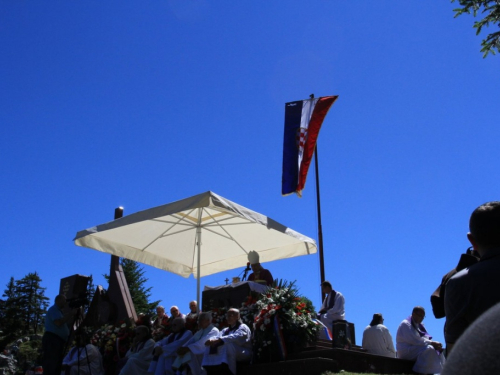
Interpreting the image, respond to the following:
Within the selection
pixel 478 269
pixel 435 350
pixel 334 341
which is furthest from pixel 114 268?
pixel 478 269

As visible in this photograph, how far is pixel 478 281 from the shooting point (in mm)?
2916

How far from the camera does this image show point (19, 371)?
18.5 m

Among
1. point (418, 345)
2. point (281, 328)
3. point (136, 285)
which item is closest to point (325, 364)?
point (281, 328)

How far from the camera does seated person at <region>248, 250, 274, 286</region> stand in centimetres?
1250

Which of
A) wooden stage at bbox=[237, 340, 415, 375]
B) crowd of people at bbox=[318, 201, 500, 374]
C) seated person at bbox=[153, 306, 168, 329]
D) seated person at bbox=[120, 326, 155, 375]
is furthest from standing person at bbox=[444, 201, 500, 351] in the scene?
seated person at bbox=[153, 306, 168, 329]

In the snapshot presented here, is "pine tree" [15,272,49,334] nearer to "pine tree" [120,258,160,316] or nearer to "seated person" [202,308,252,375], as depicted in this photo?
"pine tree" [120,258,160,316]

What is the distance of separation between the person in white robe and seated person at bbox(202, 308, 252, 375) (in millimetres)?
2647

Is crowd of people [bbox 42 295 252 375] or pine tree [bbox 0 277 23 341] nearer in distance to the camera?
crowd of people [bbox 42 295 252 375]

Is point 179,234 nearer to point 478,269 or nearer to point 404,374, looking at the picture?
point 404,374

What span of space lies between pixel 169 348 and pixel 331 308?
3.76 m

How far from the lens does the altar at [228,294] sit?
11.8 m

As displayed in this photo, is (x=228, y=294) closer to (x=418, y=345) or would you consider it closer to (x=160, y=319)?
(x=160, y=319)

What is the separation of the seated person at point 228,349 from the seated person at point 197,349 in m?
0.24

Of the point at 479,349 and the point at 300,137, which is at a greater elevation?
the point at 300,137
